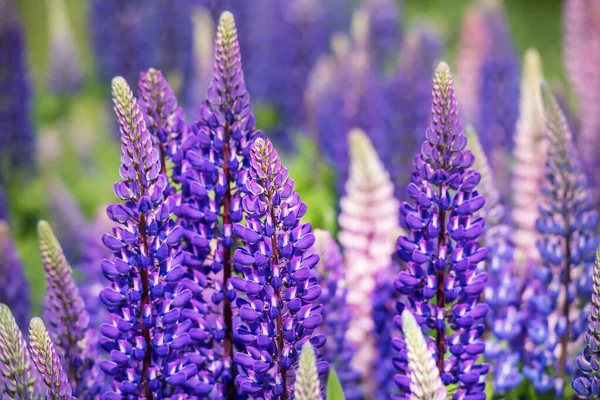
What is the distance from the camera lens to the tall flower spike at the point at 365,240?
9.08ft

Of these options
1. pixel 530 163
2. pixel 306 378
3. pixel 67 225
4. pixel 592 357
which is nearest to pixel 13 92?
pixel 67 225

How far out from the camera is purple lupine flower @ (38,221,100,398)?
2.22m

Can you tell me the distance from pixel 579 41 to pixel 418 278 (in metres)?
2.86

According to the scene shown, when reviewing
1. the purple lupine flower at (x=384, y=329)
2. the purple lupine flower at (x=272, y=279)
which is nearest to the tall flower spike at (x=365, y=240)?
the purple lupine flower at (x=384, y=329)

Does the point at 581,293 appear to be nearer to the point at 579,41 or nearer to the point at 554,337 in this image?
the point at 554,337

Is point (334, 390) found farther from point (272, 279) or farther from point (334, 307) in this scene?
point (334, 307)

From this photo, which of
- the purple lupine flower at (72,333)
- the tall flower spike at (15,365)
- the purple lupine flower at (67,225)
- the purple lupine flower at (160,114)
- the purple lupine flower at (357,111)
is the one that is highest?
the purple lupine flower at (357,111)

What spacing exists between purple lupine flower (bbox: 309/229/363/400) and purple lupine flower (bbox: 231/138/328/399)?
482 millimetres

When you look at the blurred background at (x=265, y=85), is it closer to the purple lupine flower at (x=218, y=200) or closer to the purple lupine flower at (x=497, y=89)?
the purple lupine flower at (x=497, y=89)

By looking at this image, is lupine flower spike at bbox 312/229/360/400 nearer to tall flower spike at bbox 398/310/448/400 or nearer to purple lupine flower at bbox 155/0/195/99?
tall flower spike at bbox 398/310/448/400

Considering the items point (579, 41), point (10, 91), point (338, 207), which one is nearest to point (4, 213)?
→ point (10, 91)

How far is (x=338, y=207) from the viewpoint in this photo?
3.65m

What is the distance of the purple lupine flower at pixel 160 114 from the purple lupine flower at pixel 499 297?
931mm

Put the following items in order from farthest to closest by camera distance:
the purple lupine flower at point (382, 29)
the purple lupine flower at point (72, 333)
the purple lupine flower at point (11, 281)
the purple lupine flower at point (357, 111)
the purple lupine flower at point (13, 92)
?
the purple lupine flower at point (382, 29) → the purple lupine flower at point (13, 92) → the purple lupine flower at point (357, 111) → the purple lupine flower at point (11, 281) → the purple lupine flower at point (72, 333)
